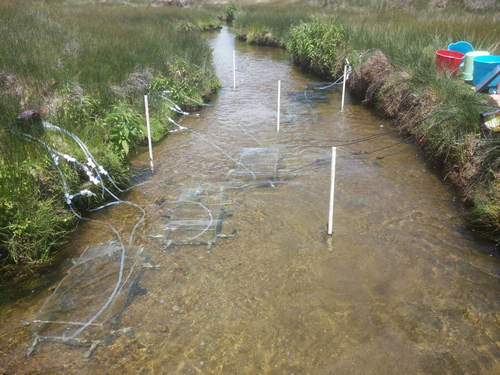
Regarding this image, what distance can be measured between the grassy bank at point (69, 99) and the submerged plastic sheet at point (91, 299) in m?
0.54

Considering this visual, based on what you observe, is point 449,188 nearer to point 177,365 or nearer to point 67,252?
point 177,365

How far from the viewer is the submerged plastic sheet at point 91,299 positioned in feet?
11.3

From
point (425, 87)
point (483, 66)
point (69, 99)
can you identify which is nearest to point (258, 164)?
point (69, 99)

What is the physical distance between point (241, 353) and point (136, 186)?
346cm

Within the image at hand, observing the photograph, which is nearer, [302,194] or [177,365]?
[177,365]

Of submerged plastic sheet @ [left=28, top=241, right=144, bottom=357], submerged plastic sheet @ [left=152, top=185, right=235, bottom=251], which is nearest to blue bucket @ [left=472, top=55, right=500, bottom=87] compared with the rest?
submerged plastic sheet @ [left=152, top=185, right=235, bottom=251]

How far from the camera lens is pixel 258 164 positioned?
6.75 m

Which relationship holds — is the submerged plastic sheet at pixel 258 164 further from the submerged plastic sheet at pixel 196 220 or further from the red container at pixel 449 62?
the red container at pixel 449 62

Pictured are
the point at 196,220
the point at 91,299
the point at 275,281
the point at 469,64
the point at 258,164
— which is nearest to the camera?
the point at 91,299

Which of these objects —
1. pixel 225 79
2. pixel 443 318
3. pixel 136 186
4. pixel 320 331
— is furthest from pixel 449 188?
pixel 225 79

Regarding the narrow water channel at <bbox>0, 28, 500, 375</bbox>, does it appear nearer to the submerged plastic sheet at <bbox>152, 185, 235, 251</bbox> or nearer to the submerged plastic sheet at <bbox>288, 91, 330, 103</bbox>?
the submerged plastic sheet at <bbox>152, 185, 235, 251</bbox>

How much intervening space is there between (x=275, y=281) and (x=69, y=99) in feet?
15.4

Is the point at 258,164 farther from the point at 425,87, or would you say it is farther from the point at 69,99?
the point at 425,87

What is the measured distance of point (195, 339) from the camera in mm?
3439
